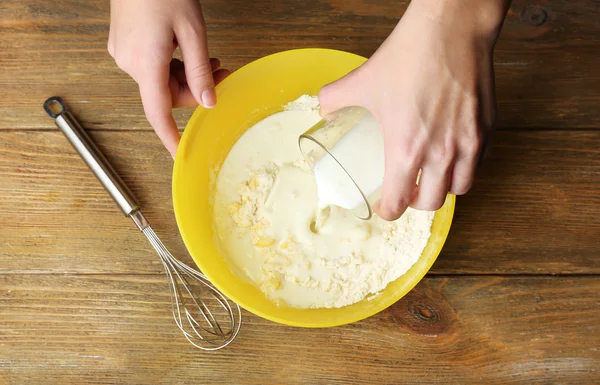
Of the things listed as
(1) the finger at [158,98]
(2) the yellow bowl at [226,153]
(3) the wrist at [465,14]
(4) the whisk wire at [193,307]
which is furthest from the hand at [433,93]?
(4) the whisk wire at [193,307]

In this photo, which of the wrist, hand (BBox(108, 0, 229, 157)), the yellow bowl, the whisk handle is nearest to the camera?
the wrist

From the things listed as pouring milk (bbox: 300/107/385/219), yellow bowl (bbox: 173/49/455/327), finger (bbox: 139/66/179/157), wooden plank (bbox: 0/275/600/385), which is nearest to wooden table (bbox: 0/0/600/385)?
wooden plank (bbox: 0/275/600/385)

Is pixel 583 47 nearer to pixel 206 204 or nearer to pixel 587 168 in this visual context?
pixel 587 168

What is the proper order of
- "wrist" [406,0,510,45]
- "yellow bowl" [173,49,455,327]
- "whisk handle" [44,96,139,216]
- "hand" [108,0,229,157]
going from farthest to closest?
"whisk handle" [44,96,139,216] → "yellow bowl" [173,49,455,327] → "hand" [108,0,229,157] → "wrist" [406,0,510,45]

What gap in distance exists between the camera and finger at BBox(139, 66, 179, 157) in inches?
32.1

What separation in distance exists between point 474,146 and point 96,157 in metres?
0.75

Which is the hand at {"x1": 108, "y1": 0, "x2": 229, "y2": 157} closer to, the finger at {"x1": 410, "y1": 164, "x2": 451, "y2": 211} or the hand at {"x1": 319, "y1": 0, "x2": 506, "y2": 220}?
the hand at {"x1": 319, "y1": 0, "x2": 506, "y2": 220}

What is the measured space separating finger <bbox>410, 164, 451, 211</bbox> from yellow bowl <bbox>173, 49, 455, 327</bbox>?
0.64ft

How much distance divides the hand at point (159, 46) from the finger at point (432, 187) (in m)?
0.38

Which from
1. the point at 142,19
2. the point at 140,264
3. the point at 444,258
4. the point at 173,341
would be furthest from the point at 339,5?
the point at 173,341

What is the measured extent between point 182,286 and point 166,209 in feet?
0.56

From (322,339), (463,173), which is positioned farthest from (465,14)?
(322,339)

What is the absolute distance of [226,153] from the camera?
1.08m

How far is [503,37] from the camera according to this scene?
43.7 inches
